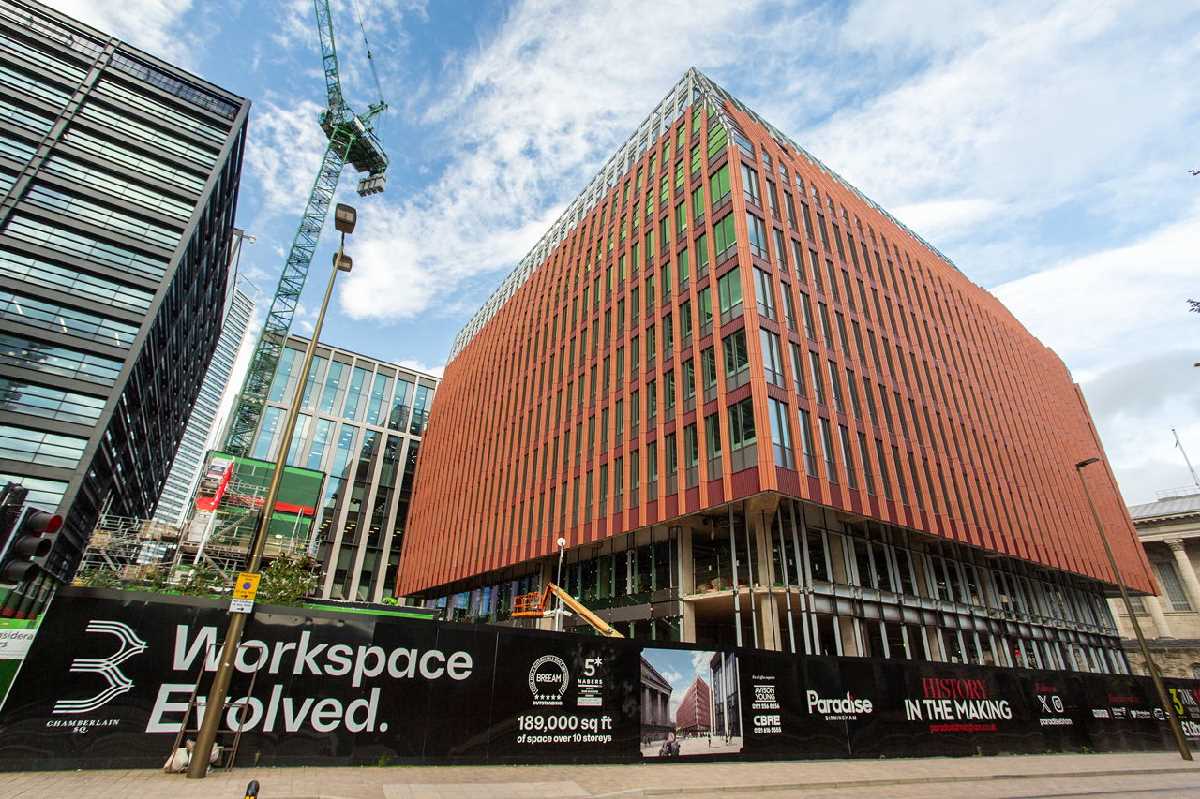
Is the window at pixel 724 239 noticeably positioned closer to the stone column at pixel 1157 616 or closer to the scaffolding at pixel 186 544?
the scaffolding at pixel 186 544

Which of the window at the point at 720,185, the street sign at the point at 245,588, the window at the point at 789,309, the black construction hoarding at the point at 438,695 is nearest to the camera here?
the black construction hoarding at the point at 438,695

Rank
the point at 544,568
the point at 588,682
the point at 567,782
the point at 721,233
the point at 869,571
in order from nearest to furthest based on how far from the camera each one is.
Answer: the point at 567,782
the point at 588,682
the point at 869,571
the point at 721,233
the point at 544,568

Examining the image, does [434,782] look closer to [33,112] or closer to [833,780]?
[833,780]

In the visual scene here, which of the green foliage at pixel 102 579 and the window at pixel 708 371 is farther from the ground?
the window at pixel 708 371

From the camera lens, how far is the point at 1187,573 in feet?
204

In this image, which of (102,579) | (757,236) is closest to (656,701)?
(757,236)

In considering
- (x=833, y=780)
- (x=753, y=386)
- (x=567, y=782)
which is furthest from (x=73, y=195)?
(x=833, y=780)

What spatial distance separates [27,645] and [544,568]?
3159 cm

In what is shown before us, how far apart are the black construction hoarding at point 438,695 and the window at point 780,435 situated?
9.21 metres

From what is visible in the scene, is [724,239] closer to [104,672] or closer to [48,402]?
[104,672]

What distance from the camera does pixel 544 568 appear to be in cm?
3912

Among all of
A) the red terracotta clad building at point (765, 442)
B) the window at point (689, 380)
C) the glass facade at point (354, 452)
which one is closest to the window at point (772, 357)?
the red terracotta clad building at point (765, 442)

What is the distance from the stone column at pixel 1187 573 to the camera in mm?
61156

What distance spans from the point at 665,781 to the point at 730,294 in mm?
22768
